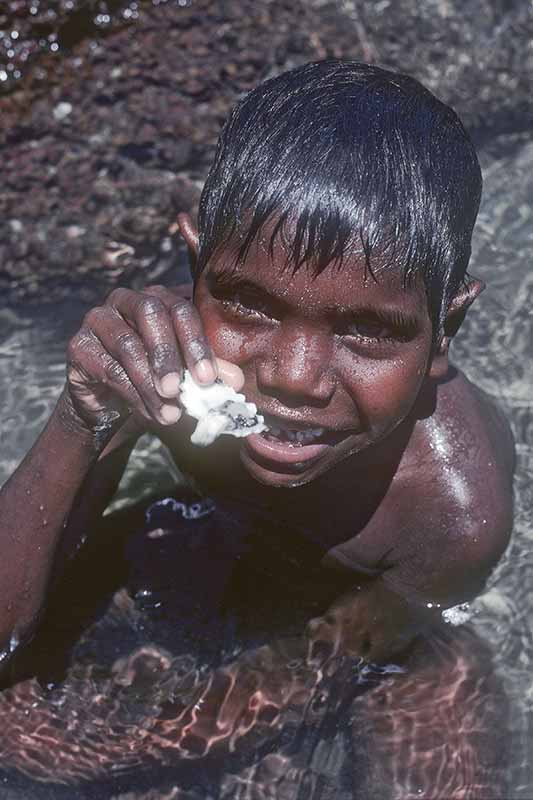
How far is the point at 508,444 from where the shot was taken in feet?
11.2

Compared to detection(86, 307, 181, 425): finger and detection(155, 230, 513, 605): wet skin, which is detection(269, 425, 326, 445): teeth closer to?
detection(155, 230, 513, 605): wet skin

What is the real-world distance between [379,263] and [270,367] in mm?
299

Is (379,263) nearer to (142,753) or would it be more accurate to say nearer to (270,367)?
(270,367)

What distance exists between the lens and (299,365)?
2307mm

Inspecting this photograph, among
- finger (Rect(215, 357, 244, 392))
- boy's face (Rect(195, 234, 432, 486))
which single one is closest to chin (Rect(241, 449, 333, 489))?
boy's face (Rect(195, 234, 432, 486))

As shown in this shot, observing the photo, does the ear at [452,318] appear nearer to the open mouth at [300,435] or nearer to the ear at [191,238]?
the open mouth at [300,435]

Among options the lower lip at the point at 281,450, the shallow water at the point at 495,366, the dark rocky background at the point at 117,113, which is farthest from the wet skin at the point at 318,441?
the dark rocky background at the point at 117,113

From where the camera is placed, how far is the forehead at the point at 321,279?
2268mm

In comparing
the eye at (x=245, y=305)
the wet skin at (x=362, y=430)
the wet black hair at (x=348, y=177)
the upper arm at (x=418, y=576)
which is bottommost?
the upper arm at (x=418, y=576)

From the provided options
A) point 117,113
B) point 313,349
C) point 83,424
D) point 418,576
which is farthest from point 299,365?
point 117,113

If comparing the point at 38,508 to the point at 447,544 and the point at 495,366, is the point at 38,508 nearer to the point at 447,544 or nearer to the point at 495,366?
the point at 447,544

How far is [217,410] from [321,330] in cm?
26

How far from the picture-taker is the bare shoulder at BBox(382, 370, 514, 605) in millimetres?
2959

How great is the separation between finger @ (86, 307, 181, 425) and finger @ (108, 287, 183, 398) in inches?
0.9
